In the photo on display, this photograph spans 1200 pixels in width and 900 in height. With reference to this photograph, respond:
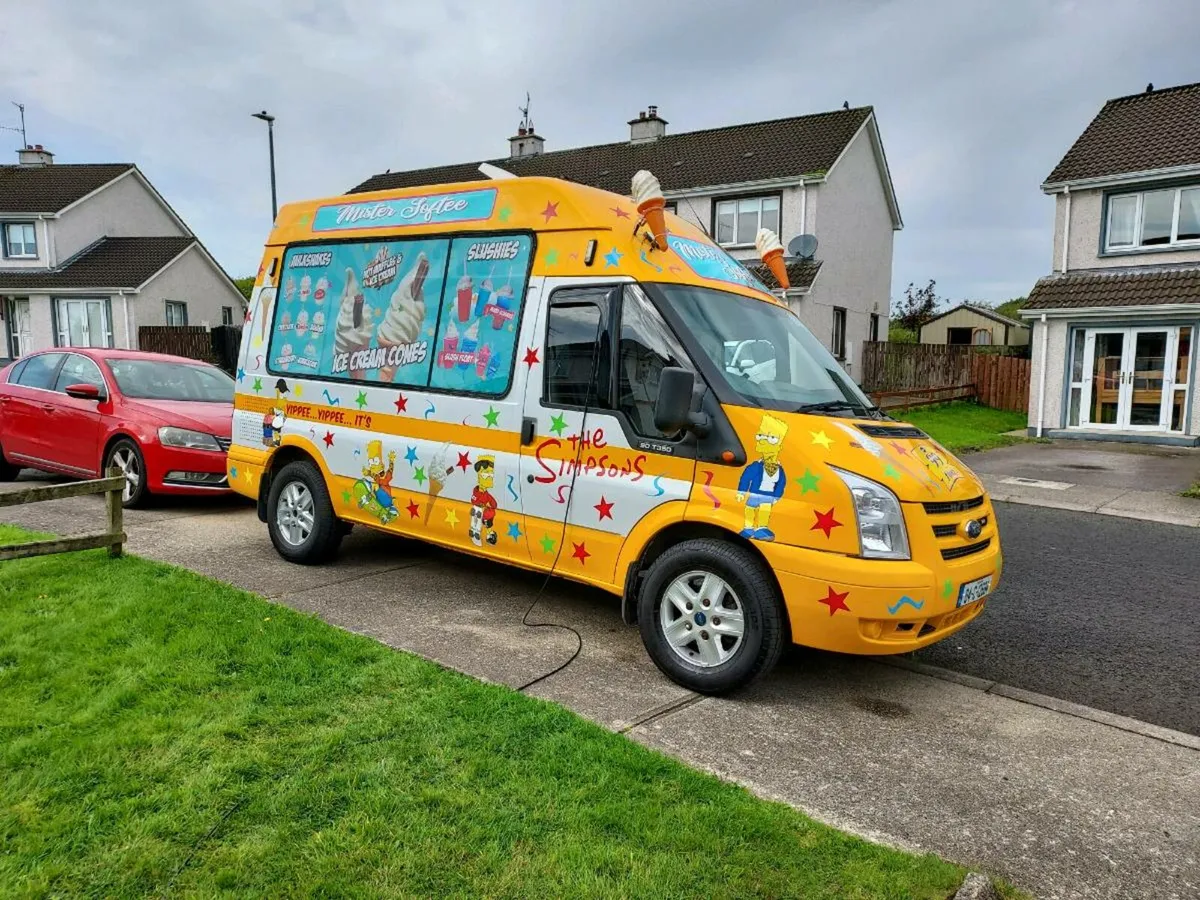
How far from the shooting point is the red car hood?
841cm

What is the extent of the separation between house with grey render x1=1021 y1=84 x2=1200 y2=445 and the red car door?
710 inches

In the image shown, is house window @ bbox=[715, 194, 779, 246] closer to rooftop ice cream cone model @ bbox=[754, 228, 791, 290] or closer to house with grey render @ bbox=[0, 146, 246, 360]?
rooftop ice cream cone model @ bbox=[754, 228, 791, 290]

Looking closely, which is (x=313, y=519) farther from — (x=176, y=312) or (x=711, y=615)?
(x=176, y=312)

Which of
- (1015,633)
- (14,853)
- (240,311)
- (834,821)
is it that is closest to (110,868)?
(14,853)

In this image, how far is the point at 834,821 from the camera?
3182mm

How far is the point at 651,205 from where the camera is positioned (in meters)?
4.72

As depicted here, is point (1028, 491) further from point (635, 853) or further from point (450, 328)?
point (635, 853)

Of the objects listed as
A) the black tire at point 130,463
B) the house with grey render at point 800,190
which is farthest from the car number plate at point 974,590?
the house with grey render at point 800,190

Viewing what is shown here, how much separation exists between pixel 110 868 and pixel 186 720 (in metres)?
0.98

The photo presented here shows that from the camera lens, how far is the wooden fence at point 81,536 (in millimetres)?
5478

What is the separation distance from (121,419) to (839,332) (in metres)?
22.4

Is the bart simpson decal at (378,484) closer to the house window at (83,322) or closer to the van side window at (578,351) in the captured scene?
the van side window at (578,351)

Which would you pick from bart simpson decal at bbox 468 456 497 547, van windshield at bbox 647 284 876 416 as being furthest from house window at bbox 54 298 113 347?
van windshield at bbox 647 284 876 416

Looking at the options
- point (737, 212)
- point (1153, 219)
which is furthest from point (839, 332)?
point (1153, 219)
